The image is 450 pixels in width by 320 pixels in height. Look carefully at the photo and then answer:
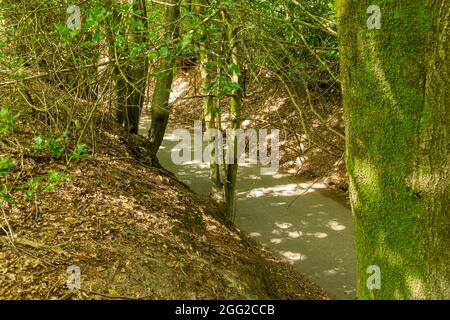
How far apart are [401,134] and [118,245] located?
313 centimetres

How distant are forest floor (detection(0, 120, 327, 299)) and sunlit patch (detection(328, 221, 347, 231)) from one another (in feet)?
7.05

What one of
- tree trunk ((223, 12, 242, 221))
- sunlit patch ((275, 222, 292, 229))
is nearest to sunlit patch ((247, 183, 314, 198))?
sunlit patch ((275, 222, 292, 229))

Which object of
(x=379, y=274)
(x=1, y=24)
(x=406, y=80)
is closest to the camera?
(x=406, y=80)

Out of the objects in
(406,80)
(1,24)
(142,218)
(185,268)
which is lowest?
(185,268)

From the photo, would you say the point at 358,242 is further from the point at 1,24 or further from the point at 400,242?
the point at 1,24

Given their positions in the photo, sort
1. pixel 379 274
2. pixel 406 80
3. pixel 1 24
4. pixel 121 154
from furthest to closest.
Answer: pixel 121 154 < pixel 1 24 < pixel 379 274 < pixel 406 80

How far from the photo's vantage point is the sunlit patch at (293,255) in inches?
331

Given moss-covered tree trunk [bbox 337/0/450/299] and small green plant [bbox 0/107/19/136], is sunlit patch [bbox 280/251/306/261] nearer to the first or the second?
moss-covered tree trunk [bbox 337/0/450/299]

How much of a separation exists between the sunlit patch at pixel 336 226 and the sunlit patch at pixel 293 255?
1.33 metres

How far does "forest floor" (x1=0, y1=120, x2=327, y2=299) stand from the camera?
413 cm

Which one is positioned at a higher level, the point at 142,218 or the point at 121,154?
the point at 121,154

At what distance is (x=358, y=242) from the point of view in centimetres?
310
